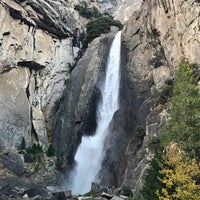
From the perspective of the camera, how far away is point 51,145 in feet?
165

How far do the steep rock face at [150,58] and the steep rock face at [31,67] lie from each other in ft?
37.9

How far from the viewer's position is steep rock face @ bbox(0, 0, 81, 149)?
163ft

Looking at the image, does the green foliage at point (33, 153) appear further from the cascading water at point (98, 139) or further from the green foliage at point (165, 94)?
the green foliage at point (165, 94)

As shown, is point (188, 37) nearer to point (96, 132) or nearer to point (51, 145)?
point (96, 132)

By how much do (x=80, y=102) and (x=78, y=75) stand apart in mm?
5777

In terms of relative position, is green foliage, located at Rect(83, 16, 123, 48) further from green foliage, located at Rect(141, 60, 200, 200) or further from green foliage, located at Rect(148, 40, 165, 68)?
green foliage, located at Rect(141, 60, 200, 200)

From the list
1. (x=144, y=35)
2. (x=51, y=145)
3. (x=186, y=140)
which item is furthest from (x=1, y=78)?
(x=186, y=140)

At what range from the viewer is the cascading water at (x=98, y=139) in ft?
139

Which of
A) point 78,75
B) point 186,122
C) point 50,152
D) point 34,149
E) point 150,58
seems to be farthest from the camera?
point 78,75

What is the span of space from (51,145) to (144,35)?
57.7 ft

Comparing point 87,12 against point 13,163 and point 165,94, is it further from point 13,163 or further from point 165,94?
point 165,94

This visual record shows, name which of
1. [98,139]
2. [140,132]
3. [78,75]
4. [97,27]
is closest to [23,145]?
[98,139]

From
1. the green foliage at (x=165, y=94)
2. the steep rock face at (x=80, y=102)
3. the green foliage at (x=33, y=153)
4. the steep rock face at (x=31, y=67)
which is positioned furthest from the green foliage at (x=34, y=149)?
the green foliage at (x=165, y=94)

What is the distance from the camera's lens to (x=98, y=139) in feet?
147
